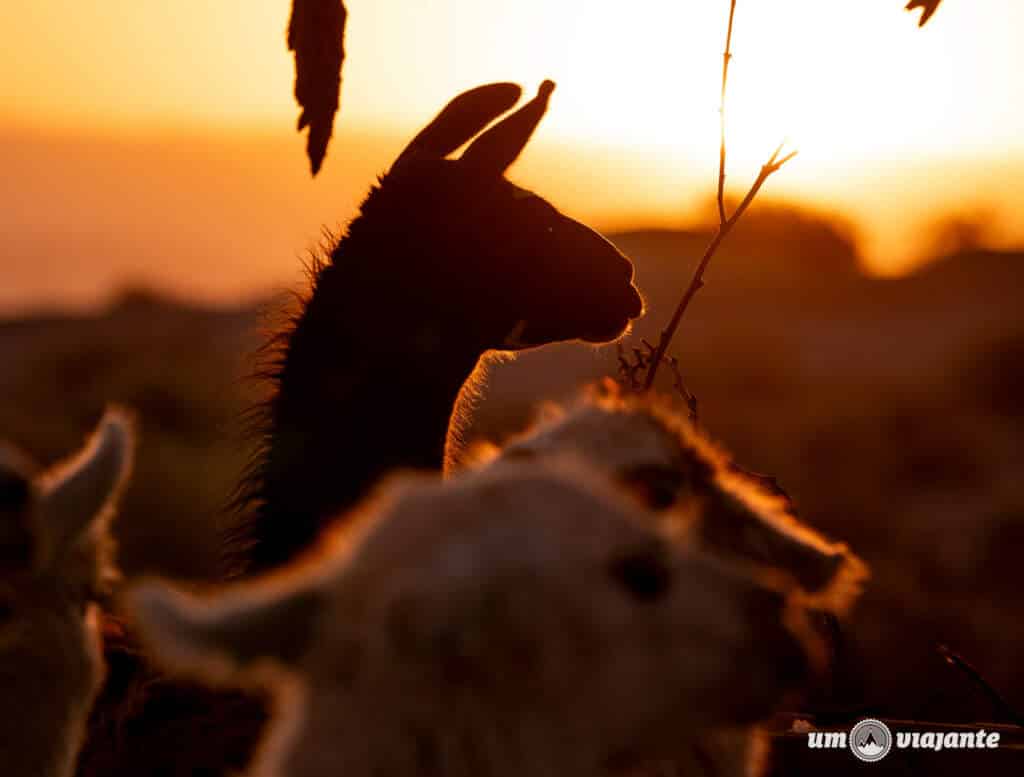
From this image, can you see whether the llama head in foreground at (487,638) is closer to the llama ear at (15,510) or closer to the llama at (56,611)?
the llama ear at (15,510)

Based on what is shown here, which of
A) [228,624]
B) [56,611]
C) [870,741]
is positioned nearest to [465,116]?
[56,611]

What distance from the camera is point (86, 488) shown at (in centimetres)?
337

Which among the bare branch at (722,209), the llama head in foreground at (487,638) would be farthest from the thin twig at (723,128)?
the llama head in foreground at (487,638)

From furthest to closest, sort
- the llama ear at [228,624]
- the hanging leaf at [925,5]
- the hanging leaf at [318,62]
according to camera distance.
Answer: the hanging leaf at [318,62] < the hanging leaf at [925,5] < the llama ear at [228,624]

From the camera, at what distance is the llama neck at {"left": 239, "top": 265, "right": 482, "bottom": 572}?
4750mm

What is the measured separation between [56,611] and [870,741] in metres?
2.56

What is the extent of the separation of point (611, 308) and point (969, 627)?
1393cm

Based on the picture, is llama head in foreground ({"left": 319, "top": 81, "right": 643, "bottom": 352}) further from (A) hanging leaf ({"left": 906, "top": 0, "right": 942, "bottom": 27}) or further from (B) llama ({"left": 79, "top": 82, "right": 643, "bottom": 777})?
(A) hanging leaf ({"left": 906, "top": 0, "right": 942, "bottom": 27})

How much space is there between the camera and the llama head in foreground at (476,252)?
15.3 ft

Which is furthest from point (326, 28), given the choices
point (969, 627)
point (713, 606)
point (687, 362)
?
point (687, 362)

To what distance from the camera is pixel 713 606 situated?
2.71 m

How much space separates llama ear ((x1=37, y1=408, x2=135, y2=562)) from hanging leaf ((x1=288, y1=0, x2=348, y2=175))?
1236mm

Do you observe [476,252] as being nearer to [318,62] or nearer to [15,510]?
[318,62]

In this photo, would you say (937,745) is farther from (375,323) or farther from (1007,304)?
(1007,304)
